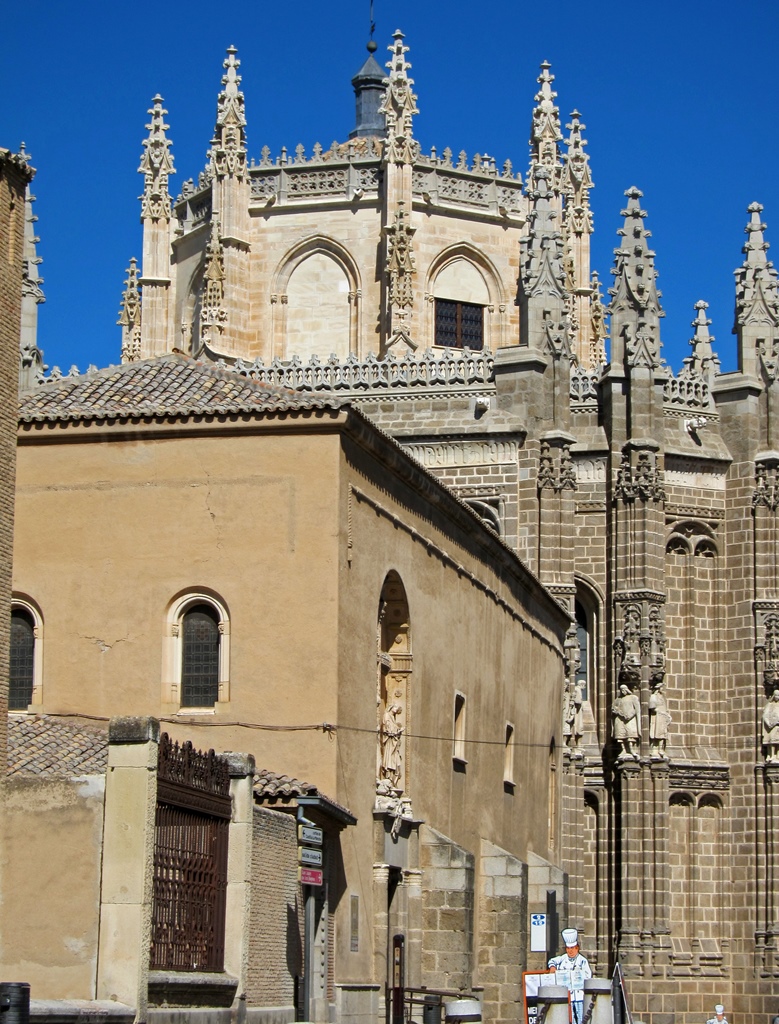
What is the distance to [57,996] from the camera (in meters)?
19.6

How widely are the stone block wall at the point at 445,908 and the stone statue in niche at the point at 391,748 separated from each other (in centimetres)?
139

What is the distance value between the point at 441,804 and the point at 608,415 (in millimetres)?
15705

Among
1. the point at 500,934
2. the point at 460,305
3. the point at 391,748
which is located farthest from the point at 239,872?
the point at 460,305

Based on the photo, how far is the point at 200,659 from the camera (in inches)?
1024

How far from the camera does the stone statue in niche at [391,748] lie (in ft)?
91.9

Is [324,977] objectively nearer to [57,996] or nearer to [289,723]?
[289,723]

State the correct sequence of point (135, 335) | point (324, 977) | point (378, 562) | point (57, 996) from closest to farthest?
point (57, 996) → point (324, 977) → point (378, 562) → point (135, 335)

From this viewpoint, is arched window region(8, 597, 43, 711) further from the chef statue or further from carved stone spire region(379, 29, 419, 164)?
carved stone spire region(379, 29, 419, 164)

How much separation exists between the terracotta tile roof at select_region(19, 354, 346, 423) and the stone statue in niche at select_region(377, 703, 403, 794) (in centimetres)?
440

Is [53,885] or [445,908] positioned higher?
[445,908]

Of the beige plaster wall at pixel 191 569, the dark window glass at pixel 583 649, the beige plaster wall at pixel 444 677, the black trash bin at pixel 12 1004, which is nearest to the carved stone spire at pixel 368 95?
the dark window glass at pixel 583 649

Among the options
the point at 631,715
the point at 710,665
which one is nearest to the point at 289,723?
the point at 631,715

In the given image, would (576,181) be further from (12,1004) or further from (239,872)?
(12,1004)

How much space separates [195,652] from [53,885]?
6278 mm
